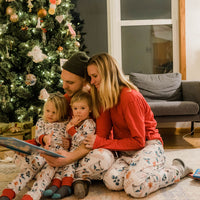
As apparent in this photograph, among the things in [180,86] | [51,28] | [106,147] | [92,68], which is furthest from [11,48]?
[180,86]

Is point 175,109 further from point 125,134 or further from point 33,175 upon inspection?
point 33,175

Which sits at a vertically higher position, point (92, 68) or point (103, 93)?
point (92, 68)

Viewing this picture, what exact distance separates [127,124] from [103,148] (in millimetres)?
212

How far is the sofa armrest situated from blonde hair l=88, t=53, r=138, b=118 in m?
1.64

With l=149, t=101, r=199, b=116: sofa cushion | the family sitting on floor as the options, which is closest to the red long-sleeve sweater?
the family sitting on floor

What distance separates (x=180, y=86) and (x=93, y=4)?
1847 millimetres

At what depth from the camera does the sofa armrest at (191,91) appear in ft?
10.4

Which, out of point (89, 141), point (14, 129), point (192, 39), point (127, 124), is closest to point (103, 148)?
point (89, 141)

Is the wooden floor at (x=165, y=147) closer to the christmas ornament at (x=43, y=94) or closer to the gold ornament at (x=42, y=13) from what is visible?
the christmas ornament at (x=43, y=94)

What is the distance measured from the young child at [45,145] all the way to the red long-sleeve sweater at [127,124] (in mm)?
302

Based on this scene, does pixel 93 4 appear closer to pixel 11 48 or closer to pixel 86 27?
pixel 86 27

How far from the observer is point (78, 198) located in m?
1.58

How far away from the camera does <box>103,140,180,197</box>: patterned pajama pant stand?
5.09ft

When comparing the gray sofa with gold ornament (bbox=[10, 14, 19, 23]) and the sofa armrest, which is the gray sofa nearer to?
the sofa armrest
